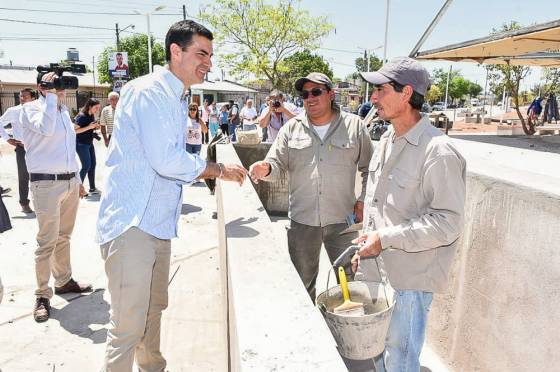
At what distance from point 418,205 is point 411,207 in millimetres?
38

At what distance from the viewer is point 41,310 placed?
12.3ft

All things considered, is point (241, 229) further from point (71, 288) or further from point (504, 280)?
point (71, 288)

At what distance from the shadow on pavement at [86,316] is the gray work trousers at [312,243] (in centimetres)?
175

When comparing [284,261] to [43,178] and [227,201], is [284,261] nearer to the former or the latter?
[227,201]

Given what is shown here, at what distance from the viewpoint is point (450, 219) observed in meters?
2.01

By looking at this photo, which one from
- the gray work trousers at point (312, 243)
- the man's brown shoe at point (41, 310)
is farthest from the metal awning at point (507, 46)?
the man's brown shoe at point (41, 310)

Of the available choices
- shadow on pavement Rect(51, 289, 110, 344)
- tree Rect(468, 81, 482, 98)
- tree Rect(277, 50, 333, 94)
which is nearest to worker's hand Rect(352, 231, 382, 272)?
shadow on pavement Rect(51, 289, 110, 344)

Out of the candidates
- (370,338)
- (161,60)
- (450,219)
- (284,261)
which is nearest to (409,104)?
(450,219)

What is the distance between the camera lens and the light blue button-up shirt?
85.4 inches

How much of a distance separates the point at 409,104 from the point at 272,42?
94.8 ft

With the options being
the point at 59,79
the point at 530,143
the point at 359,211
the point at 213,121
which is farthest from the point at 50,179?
the point at 213,121

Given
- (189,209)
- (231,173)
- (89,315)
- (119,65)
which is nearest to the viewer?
(231,173)

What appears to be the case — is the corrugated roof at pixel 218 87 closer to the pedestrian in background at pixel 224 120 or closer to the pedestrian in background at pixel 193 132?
the pedestrian in background at pixel 224 120

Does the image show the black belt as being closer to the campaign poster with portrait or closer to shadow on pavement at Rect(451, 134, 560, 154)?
shadow on pavement at Rect(451, 134, 560, 154)
